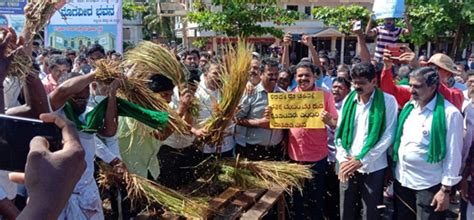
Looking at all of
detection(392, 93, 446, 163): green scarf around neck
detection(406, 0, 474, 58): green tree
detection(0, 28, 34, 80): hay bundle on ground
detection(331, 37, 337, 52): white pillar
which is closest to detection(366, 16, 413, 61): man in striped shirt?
detection(392, 93, 446, 163): green scarf around neck

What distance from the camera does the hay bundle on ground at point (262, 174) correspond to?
12.0 feet

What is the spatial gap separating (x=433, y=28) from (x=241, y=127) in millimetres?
9315

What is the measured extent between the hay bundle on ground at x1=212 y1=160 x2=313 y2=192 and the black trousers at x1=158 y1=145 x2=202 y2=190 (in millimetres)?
208

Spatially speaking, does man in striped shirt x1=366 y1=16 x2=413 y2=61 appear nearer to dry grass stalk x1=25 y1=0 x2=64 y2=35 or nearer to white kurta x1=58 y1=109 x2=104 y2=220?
white kurta x1=58 y1=109 x2=104 y2=220

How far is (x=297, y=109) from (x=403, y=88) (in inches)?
42.5

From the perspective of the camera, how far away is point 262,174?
3738 millimetres

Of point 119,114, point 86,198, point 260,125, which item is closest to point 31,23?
point 119,114

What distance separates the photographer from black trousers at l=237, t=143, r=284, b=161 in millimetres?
4312

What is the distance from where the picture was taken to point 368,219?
3.74 m

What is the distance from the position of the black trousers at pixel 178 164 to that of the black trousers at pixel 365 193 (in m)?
1.26

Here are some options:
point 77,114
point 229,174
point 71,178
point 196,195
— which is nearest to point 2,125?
point 71,178

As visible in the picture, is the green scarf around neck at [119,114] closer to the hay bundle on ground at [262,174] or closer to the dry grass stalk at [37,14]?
the dry grass stalk at [37,14]

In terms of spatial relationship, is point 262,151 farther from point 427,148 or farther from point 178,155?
point 427,148

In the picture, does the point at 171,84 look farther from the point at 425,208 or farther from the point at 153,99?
the point at 425,208
